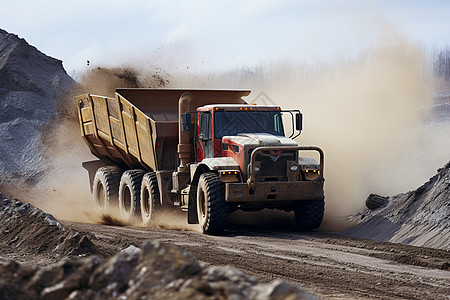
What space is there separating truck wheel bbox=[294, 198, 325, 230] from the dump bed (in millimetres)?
3003

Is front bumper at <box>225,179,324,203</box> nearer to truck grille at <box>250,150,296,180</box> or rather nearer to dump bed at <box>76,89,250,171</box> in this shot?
truck grille at <box>250,150,296,180</box>

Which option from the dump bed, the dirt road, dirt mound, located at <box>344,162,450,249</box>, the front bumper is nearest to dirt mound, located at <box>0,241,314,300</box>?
the dirt road

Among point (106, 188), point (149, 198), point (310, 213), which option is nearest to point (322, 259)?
point (310, 213)

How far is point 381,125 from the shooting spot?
22312 mm

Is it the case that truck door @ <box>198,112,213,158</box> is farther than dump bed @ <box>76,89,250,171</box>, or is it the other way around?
dump bed @ <box>76,89,250,171</box>

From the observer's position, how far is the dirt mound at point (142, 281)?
3959mm

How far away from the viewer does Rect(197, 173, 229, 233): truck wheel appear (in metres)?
13.0

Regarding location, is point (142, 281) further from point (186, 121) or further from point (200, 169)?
point (186, 121)

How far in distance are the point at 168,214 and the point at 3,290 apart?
10.7 m

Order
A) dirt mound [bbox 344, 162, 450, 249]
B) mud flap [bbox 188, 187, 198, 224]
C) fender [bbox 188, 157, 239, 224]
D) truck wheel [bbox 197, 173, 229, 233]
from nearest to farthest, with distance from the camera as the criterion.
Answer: dirt mound [bbox 344, 162, 450, 249]
truck wheel [bbox 197, 173, 229, 233]
fender [bbox 188, 157, 239, 224]
mud flap [bbox 188, 187, 198, 224]

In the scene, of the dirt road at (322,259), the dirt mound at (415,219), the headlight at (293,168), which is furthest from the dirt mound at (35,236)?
the dirt mound at (415,219)

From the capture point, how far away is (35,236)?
11.2m

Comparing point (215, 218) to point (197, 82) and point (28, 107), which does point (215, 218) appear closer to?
point (197, 82)

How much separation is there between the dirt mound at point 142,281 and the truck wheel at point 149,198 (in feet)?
34.3
